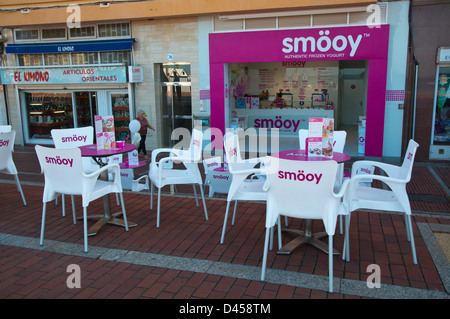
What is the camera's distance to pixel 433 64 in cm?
888

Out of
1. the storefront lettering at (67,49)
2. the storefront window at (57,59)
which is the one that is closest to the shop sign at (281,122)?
the storefront lettering at (67,49)

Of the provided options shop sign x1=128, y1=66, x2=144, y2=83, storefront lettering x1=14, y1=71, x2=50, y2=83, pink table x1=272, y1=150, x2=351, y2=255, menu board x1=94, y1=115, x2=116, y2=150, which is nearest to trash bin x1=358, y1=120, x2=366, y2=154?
pink table x1=272, y1=150, x2=351, y2=255

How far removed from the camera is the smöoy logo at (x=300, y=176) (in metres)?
3.25

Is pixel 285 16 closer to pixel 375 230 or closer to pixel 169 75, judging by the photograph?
pixel 169 75

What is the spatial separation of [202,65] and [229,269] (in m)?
7.65

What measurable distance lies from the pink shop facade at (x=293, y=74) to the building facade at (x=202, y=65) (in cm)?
3

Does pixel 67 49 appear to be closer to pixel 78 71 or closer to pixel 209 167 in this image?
pixel 78 71

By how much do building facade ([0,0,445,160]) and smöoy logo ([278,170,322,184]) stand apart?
22.0 ft

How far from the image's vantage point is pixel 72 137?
558 centimetres

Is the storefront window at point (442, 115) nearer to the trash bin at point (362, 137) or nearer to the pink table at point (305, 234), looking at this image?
the trash bin at point (362, 137)

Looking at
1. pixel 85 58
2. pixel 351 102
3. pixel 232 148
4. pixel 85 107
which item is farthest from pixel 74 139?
pixel 351 102

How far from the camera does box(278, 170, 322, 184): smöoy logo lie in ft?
10.7
